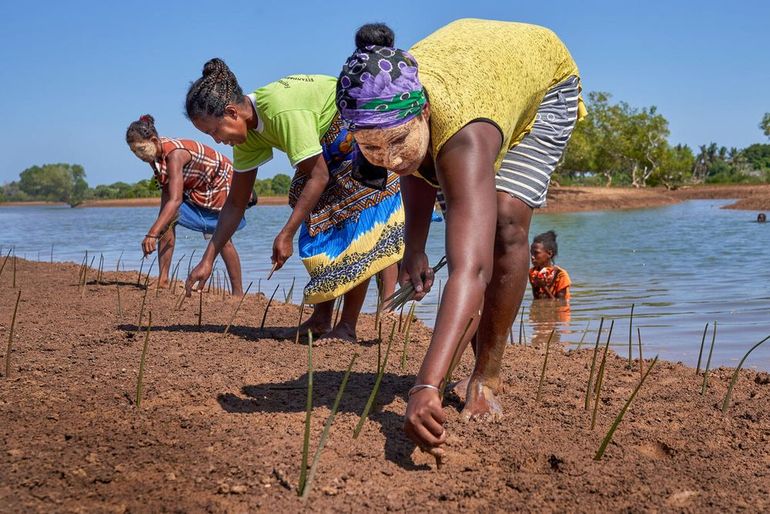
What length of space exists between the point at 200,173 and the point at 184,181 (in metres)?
0.15

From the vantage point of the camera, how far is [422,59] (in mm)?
2547

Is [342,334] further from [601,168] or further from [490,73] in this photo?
[601,168]

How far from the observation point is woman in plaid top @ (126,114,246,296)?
670 centimetres

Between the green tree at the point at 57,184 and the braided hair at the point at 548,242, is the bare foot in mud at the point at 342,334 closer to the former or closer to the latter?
the braided hair at the point at 548,242

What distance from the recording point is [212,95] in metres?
3.93

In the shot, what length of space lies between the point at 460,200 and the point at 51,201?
67593mm

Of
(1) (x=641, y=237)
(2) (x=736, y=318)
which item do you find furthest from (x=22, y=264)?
(1) (x=641, y=237)

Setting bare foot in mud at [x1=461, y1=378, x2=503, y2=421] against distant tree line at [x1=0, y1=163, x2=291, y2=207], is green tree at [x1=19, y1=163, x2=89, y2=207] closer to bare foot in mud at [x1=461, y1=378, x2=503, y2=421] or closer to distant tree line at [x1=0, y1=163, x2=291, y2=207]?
distant tree line at [x1=0, y1=163, x2=291, y2=207]

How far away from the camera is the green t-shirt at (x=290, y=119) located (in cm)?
397

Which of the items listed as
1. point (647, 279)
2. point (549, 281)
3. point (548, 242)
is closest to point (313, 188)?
point (549, 281)

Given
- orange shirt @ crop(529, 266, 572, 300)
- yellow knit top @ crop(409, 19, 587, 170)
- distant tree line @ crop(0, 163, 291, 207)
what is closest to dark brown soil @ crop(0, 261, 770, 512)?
yellow knit top @ crop(409, 19, 587, 170)

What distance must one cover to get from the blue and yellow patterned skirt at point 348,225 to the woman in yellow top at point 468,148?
1.29 meters

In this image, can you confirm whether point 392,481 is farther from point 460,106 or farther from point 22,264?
point 22,264

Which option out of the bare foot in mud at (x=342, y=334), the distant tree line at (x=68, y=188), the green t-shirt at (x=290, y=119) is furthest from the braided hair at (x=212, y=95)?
the distant tree line at (x=68, y=188)
